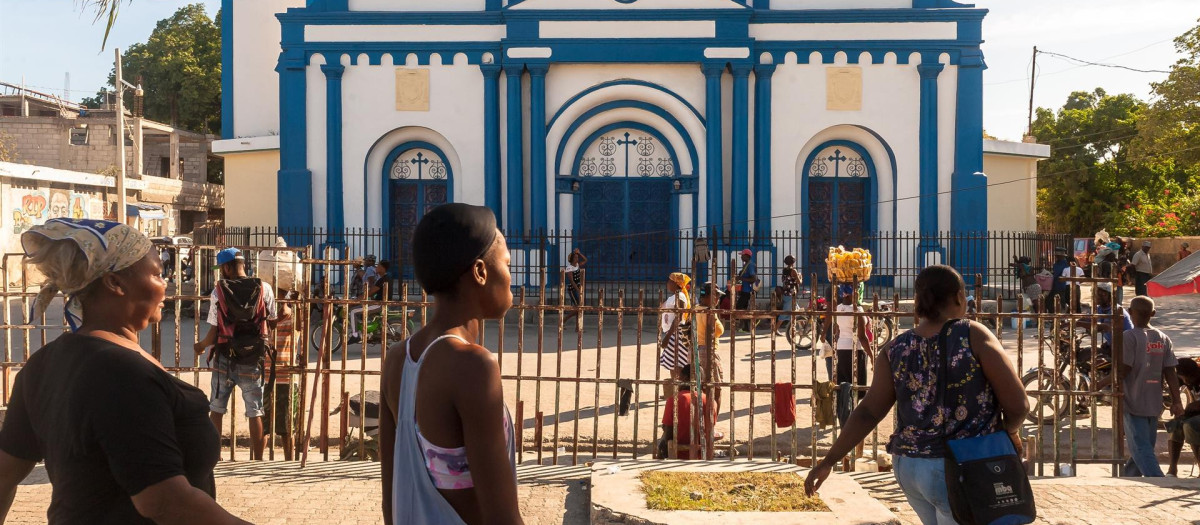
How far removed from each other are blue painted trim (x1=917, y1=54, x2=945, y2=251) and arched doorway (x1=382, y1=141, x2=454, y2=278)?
9608 mm

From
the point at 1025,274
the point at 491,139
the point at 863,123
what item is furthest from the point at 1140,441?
the point at 491,139

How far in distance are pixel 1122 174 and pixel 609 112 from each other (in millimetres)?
29334

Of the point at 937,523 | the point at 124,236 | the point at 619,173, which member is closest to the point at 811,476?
the point at 937,523

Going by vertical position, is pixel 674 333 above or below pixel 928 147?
below

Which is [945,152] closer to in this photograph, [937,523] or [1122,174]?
[937,523]

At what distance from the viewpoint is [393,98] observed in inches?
828

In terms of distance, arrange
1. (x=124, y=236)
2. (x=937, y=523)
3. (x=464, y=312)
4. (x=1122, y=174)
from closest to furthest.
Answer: (x=464, y=312)
(x=124, y=236)
(x=937, y=523)
(x=1122, y=174)

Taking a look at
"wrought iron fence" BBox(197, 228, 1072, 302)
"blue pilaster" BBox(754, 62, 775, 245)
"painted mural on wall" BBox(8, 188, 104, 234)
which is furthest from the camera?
"painted mural on wall" BBox(8, 188, 104, 234)

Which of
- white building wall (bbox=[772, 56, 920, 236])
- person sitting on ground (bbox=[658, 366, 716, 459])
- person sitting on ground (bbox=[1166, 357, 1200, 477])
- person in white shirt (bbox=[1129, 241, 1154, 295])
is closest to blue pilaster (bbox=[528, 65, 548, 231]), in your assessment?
white building wall (bbox=[772, 56, 920, 236])

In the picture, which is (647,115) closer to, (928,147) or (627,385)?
(928,147)

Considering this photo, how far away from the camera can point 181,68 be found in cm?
4159

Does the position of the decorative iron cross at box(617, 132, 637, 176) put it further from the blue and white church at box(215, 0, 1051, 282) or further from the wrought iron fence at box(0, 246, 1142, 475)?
the wrought iron fence at box(0, 246, 1142, 475)

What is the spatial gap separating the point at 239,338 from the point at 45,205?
2183cm

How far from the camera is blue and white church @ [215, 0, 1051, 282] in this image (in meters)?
20.5
